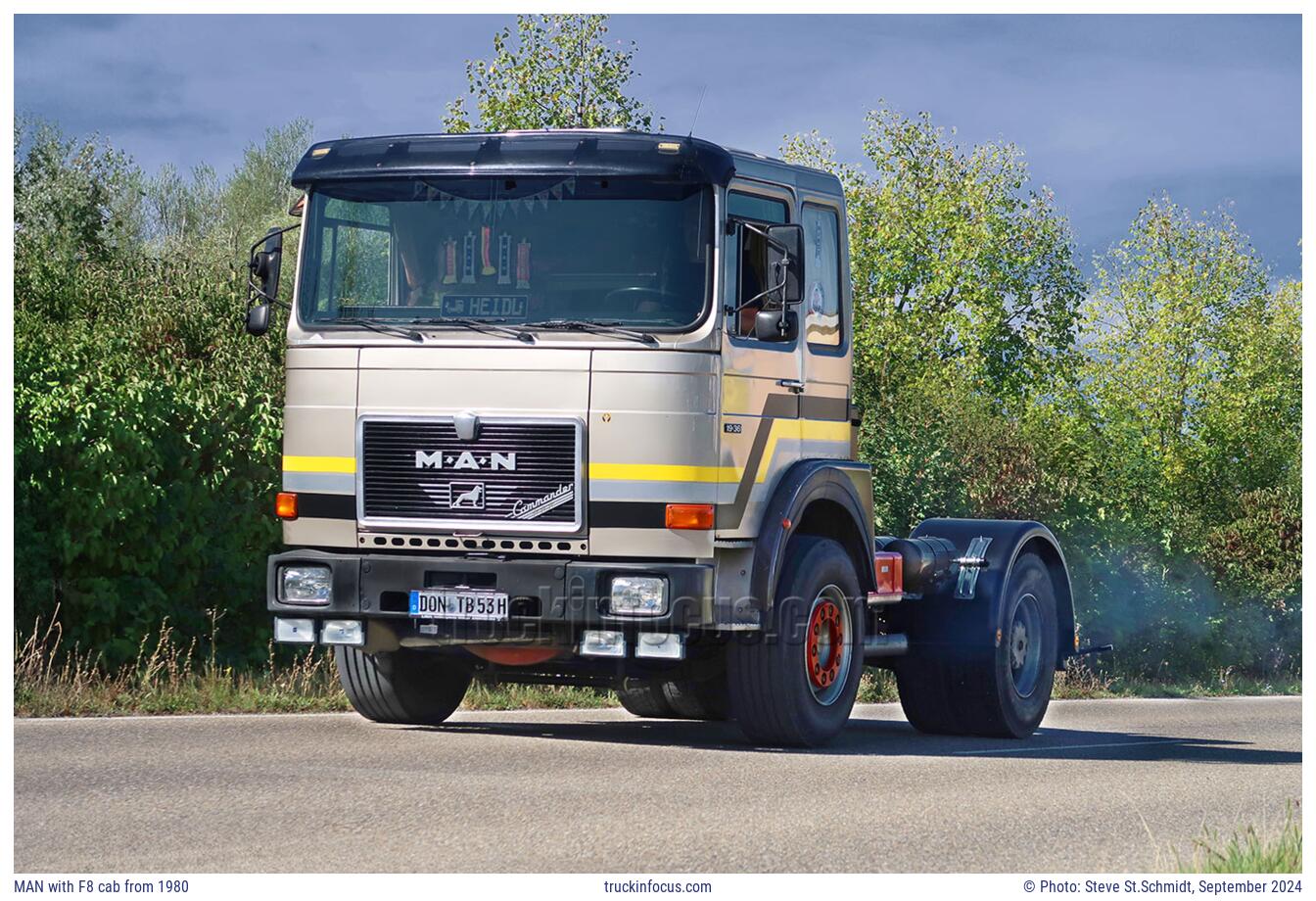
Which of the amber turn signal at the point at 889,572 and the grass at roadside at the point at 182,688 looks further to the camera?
the grass at roadside at the point at 182,688

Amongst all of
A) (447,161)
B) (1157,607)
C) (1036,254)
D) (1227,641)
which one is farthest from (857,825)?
(1036,254)

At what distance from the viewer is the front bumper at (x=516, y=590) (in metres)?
10.8

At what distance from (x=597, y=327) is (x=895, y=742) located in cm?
389

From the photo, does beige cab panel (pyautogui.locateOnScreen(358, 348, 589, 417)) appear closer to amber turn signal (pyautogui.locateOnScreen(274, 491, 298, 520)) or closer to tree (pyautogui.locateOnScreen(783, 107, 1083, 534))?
amber turn signal (pyautogui.locateOnScreen(274, 491, 298, 520))

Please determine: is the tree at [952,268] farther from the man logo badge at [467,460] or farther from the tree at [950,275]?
the man logo badge at [467,460]

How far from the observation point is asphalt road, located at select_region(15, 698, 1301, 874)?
7738 millimetres

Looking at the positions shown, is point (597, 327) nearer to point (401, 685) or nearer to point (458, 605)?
point (458, 605)

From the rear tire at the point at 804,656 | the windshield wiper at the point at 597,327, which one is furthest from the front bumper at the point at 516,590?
the windshield wiper at the point at 597,327

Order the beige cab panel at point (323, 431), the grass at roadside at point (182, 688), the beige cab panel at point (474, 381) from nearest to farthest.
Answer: the beige cab panel at point (474, 381), the beige cab panel at point (323, 431), the grass at roadside at point (182, 688)

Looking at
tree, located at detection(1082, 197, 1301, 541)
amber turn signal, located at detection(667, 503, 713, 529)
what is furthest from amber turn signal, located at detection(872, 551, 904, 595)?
tree, located at detection(1082, 197, 1301, 541)

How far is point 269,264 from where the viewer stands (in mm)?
11766

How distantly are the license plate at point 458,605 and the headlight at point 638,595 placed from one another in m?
0.63

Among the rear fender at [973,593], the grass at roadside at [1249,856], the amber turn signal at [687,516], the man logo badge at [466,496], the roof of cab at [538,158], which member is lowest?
the grass at roadside at [1249,856]

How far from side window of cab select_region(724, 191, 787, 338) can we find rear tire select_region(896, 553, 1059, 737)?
12.0 ft
